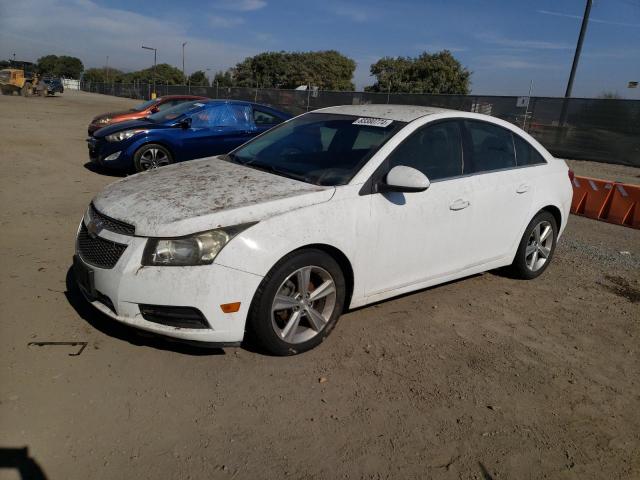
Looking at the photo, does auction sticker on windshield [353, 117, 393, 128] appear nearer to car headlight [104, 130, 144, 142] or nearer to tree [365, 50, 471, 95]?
car headlight [104, 130, 144, 142]

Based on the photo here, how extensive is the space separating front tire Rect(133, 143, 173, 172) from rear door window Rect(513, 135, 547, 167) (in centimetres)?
619

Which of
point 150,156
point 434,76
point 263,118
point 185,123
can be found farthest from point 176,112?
point 434,76

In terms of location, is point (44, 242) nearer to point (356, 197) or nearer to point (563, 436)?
point (356, 197)

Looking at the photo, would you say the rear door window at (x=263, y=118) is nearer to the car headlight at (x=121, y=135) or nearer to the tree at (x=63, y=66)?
the car headlight at (x=121, y=135)

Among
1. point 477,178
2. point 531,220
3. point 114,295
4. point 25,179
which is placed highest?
point 477,178

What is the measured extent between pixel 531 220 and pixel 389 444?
118 inches

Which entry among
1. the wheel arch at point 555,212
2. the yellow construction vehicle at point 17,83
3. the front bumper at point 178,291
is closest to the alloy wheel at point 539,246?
the wheel arch at point 555,212

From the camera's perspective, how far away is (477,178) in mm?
4266

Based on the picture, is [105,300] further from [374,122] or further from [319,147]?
[374,122]

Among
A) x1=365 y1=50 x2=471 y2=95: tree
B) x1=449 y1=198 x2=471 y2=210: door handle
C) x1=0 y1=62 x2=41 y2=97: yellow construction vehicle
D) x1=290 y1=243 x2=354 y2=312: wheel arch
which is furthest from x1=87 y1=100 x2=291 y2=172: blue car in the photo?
x1=365 y1=50 x2=471 y2=95: tree

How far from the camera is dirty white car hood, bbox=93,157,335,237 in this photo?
306 cm

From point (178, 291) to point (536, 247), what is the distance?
143 inches

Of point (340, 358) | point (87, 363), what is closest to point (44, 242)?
point (87, 363)

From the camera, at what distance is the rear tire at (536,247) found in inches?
194
